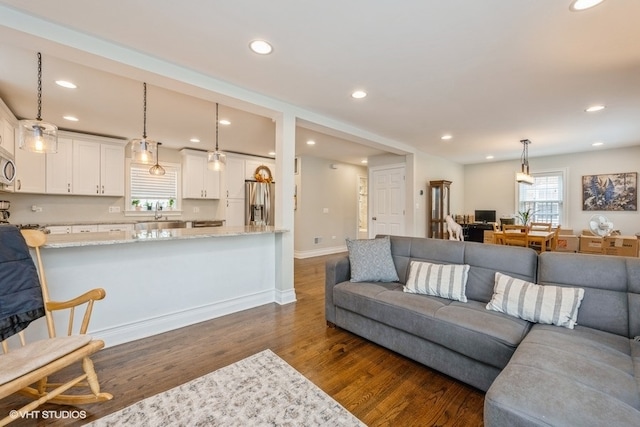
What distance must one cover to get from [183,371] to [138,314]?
2.83 feet

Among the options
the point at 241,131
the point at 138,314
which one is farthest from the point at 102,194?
the point at 138,314

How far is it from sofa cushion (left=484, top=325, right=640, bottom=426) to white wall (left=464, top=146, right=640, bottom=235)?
20.1ft

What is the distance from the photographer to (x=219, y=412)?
5.09 ft

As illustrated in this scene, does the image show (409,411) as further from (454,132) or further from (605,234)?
(605,234)

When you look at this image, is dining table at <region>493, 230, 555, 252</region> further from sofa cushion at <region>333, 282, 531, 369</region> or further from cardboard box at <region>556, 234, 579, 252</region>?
sofa cushion at <region>333, 282, 531, 369</region>

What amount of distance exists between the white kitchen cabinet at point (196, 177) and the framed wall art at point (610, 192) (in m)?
8.22

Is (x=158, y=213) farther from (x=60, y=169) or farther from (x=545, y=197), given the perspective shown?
(x=545, y=197)

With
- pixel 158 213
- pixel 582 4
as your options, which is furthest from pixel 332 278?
pixel 158 213

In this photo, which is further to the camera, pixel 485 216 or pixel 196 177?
pixel 485 216

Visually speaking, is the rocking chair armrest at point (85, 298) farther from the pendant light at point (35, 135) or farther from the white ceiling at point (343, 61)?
the white ceiling at point (343, 61)

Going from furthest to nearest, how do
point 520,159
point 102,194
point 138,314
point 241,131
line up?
point 520,159 → point 102,194 → point 241,131 → point 138,314

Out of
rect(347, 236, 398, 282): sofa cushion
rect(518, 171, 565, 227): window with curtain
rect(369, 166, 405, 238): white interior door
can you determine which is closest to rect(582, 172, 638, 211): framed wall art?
rect(518, 171, 565, 227): window with curtain

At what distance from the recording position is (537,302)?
1.80m

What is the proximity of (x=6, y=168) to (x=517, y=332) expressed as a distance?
5.63 m
